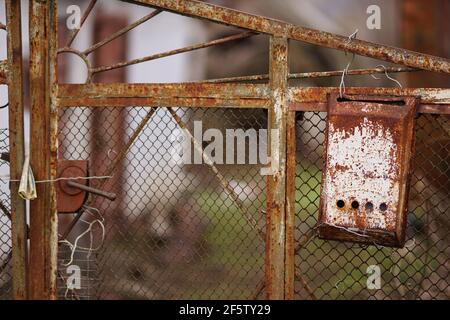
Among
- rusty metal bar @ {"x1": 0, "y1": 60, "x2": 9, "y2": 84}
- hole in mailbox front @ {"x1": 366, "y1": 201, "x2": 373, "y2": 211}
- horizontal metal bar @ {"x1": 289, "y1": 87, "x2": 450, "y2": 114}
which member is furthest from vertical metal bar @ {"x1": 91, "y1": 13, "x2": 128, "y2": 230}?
hole in mailbox front @ {"x1": 366, "y1": 201, "x2": 373, "y2": 211}

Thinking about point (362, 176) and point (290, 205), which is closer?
point (362, 176)

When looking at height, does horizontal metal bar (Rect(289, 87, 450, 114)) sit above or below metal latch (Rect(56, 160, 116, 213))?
above

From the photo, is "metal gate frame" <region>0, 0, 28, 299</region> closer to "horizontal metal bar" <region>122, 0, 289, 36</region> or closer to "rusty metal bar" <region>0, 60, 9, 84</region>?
"rusty metal bar" <region>0, 60, 9, 84</region>

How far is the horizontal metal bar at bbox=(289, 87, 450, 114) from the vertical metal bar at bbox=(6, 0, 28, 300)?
179 cm

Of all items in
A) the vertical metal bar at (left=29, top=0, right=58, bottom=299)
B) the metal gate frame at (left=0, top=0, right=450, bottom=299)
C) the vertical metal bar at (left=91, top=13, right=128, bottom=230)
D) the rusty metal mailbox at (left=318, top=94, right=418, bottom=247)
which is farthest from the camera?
the vertical metal bar at (left=91, top=13, right=128, bottom=230)

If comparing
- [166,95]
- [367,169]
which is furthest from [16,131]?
[367,169]

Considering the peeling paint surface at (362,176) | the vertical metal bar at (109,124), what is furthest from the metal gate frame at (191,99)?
the vertical metal bar at (109,124)

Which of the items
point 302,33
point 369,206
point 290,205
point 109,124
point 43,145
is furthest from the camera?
point 109,124

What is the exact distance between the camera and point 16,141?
3.59 meters

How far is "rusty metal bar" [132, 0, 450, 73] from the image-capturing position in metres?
3.19

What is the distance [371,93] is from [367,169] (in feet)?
1.51

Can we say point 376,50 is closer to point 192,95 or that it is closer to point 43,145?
point 192,95

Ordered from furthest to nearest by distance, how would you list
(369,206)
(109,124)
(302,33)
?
(109,124), (302,33), (369,206)

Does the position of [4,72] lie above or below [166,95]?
above
